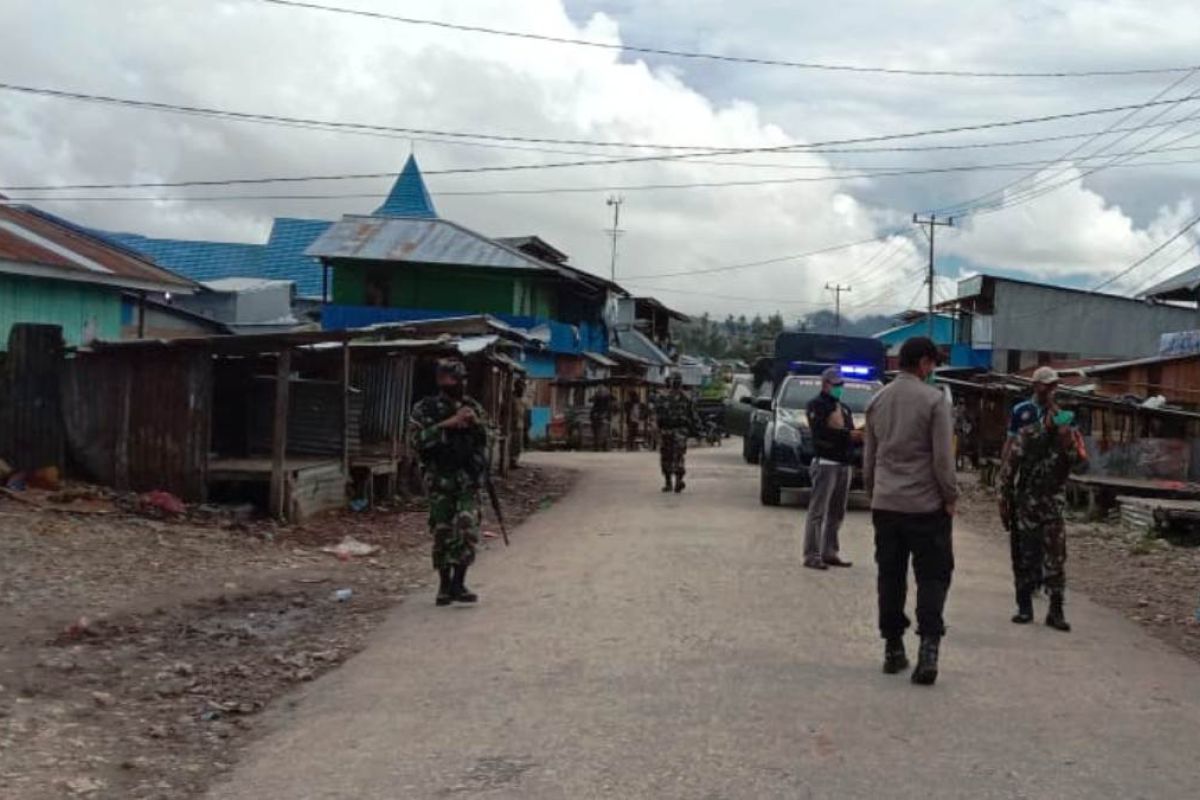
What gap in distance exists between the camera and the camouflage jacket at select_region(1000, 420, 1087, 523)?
27.0 feet

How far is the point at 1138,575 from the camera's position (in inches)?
468

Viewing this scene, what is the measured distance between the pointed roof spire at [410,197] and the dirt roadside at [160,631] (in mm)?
34391

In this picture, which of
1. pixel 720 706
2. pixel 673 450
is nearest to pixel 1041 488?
pixel 720 706

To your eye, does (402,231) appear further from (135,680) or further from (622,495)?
(135,680)

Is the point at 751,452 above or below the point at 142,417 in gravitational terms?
below

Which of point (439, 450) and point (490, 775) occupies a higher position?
point (439, 450)

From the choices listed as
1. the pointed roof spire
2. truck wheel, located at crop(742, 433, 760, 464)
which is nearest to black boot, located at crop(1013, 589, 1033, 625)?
truck wheel, located at crop(742, 433, 760, 464)

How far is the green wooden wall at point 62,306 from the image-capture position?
17.3 meters

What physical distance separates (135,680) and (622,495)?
39.2 feet

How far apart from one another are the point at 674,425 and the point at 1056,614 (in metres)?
9.87

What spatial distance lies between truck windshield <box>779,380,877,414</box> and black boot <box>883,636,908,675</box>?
10404 mm

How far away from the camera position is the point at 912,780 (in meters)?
4.70

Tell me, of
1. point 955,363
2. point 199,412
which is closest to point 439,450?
point 199,412

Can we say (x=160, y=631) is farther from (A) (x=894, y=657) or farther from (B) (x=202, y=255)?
(B) (x=202, y=255)
